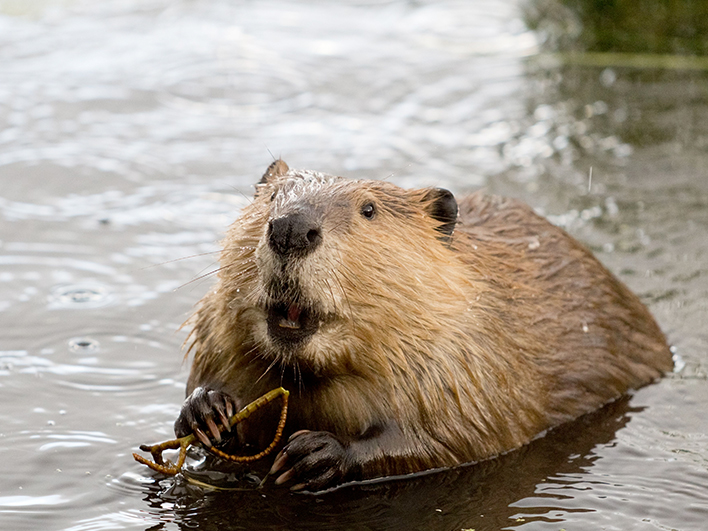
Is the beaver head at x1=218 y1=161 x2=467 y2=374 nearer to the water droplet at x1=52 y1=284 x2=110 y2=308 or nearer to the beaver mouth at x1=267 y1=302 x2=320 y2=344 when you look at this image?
the beaver mouth at x1=267 y1=302 x2=320 y2=344

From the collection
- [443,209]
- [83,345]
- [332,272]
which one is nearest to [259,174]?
[83,345]

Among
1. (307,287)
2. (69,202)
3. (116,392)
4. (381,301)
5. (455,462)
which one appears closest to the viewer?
(307,287)

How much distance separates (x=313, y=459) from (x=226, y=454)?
36 cm

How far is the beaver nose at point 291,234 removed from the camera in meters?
3.23

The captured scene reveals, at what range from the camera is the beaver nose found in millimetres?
3232

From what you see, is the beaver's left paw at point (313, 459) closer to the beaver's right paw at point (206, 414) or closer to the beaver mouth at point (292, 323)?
the beaver's right paw at point (206, 414)

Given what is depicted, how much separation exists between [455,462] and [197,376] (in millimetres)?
991

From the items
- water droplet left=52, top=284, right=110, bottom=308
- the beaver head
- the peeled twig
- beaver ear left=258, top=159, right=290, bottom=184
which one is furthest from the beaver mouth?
water droplet left=52, top=284, right=110, bottom=308

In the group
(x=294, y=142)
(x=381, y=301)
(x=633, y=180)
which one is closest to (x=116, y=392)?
(x=381, y=301)

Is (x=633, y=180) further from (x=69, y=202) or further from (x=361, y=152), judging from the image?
(x=69, y=202)

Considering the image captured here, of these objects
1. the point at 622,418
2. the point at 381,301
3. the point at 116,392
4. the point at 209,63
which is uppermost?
the point at 209,63

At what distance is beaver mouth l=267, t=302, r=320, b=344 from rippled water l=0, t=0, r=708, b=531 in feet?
1.00

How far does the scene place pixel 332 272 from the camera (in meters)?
3.40

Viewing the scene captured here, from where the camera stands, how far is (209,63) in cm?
871
